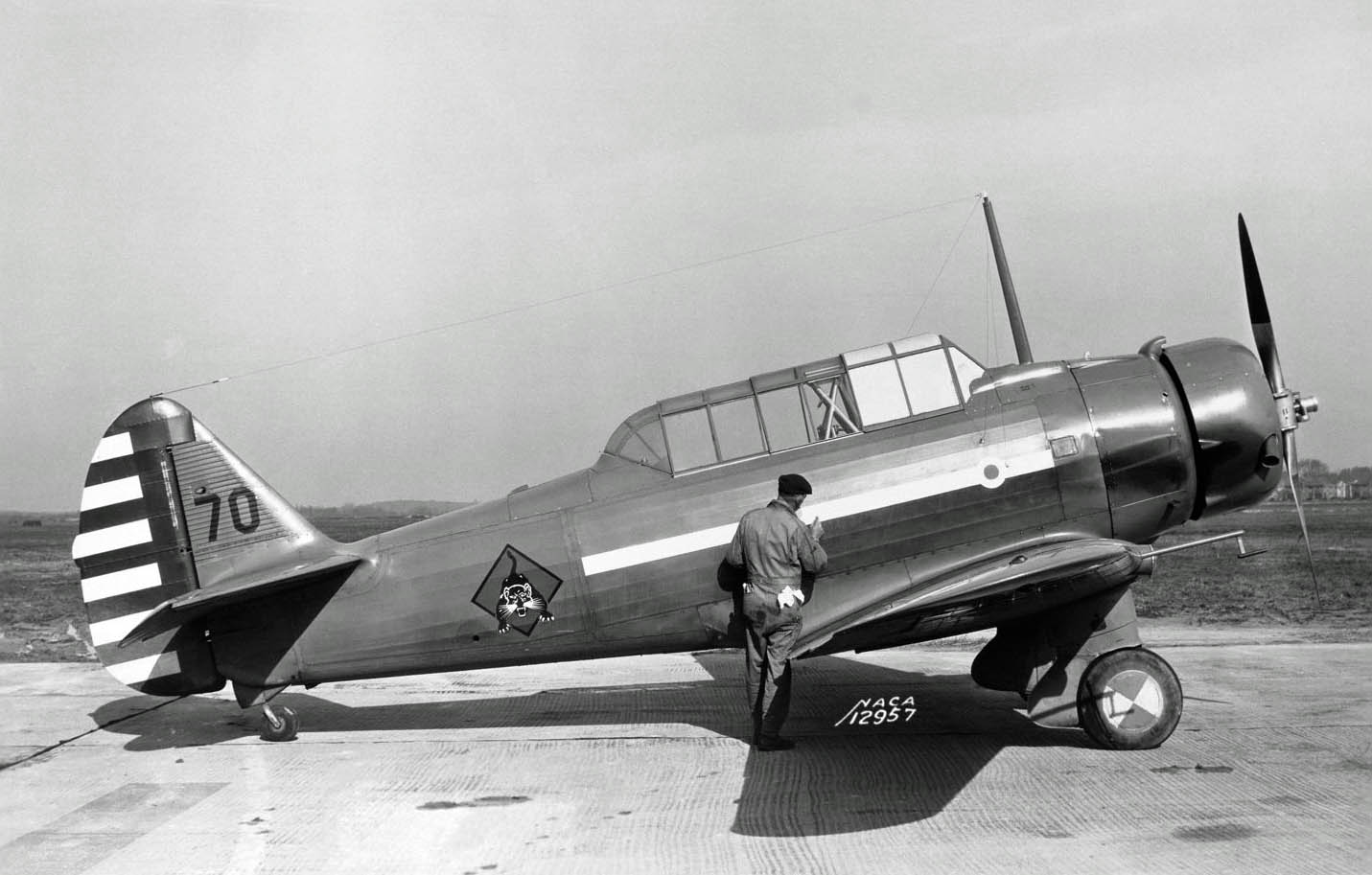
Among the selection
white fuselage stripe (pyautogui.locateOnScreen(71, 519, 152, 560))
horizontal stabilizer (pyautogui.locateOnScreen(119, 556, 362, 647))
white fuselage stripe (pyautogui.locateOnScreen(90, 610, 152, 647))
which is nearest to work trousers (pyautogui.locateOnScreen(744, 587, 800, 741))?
horizontal stabilizer (pyautogui.locateOnScreen(119, 556, 362, 647))

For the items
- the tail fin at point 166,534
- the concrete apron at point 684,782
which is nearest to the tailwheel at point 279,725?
the concrete apron at point 684,782

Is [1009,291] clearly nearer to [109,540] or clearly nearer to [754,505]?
[754,505]

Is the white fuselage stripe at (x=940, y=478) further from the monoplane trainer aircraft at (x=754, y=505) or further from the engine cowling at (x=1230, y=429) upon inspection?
the engine cowling at (x=1230, y=429)

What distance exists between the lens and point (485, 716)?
8.61m

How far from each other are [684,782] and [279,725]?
124 inches

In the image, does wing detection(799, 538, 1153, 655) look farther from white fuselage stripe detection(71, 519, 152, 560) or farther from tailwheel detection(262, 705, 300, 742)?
white fuselage stripe detection(71, 519, 152, 560)

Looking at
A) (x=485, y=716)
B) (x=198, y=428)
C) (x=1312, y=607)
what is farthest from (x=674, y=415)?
(x=1312, y=607)

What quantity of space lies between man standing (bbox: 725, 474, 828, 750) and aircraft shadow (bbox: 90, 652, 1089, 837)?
0.39m

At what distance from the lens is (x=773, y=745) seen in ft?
23.6

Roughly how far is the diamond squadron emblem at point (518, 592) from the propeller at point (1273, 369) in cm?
503

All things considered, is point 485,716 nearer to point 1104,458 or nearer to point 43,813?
point 43,813

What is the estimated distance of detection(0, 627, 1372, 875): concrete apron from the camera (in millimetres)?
5219

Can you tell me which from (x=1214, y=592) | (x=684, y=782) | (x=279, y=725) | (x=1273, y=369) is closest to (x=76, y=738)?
(x=279, y=725)

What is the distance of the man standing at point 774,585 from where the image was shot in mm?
6996
